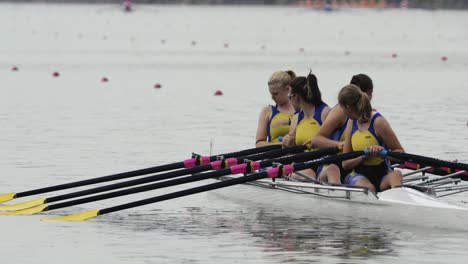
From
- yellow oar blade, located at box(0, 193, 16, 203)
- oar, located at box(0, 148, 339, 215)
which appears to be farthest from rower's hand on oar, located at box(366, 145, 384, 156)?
yellow oar blade, located at box(0, 193, 16, 203)

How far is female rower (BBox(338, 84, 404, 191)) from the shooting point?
1316cm

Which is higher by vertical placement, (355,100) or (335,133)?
(355,100)

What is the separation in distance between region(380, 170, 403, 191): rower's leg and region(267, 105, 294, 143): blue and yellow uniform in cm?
207

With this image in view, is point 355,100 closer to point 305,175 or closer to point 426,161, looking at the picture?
point 426,161

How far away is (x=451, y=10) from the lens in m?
176

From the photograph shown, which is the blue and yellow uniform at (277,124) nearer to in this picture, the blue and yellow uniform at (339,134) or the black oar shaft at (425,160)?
the blue and yellow uniform at (339,134)

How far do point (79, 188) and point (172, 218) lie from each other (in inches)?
93.5

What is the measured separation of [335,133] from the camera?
46.7ft

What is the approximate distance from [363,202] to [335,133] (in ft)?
3.65

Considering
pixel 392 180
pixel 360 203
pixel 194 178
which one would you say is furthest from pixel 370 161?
pixel 194 178

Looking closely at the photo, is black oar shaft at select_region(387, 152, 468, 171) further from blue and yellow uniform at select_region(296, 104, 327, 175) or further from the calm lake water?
blue and yellow uniform at select_region(296, 104, 327, 175)

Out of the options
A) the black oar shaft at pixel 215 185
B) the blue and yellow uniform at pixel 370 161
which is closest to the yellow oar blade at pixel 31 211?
the black oar shaft at pixel 215 185

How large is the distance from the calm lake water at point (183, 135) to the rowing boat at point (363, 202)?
4.0 inches

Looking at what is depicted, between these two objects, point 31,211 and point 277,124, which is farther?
point 277,124
